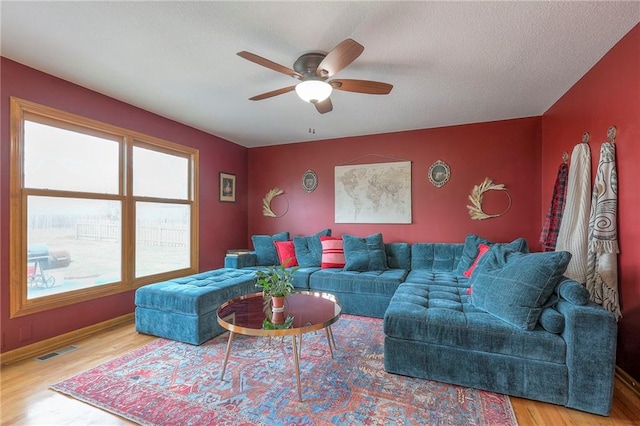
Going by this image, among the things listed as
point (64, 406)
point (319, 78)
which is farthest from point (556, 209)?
point (64, 406)

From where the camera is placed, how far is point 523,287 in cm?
194

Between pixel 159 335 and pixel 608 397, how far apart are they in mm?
3393

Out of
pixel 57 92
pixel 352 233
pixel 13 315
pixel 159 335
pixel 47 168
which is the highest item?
pixel 57 92

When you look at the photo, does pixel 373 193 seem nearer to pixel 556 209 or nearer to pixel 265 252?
pixel 265 252

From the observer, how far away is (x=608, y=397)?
1.70 meters

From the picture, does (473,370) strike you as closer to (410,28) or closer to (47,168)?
(410,28)

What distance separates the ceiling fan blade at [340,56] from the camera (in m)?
1.73

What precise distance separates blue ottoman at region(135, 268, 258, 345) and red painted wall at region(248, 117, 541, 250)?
2.20 meters

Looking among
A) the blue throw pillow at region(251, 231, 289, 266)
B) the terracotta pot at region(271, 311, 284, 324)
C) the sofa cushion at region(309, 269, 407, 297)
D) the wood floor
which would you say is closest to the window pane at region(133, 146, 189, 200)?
the blue throw pillow at region(251, 231, 289, 266)

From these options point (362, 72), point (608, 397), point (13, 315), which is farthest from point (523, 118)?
point (13, 315)

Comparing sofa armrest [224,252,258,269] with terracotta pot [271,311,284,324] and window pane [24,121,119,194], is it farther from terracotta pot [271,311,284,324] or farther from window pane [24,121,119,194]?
terracotta pot [271,311,284,324]

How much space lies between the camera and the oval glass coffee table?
1845 mm

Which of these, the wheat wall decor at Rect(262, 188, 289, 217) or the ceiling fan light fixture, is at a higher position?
the ceiling fan light fixture

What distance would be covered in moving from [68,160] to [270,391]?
2840 mm
